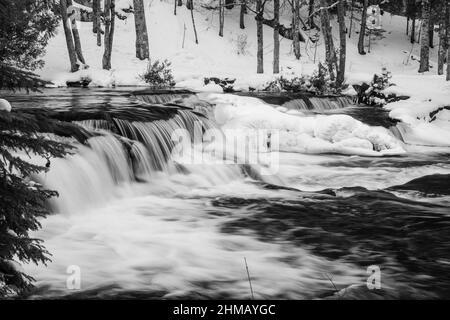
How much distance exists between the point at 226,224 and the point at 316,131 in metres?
7.25

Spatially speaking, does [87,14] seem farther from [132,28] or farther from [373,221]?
[373,221]

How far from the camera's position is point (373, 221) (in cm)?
633

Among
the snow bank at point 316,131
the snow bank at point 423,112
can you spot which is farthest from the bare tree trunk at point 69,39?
the snow bank at point 423,112

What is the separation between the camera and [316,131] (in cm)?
1305

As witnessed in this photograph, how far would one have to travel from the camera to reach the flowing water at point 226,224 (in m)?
4.55

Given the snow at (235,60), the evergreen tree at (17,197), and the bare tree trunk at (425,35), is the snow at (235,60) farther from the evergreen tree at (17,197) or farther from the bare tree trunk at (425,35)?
the evergreen tree at (17,197)

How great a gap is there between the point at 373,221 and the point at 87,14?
1370 inches

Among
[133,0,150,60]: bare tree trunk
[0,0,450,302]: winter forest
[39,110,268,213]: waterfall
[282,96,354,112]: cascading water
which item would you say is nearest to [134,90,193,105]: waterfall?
[0,0,450,302]: winter forest

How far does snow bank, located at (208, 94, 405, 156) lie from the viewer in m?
12.3

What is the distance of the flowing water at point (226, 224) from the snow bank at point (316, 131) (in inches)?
42.7

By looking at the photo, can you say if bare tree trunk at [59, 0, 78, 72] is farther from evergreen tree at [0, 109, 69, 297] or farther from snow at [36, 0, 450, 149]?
evergreen tree at [0, 109, 69, 297]

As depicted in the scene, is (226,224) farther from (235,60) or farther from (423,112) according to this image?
(235,60)
